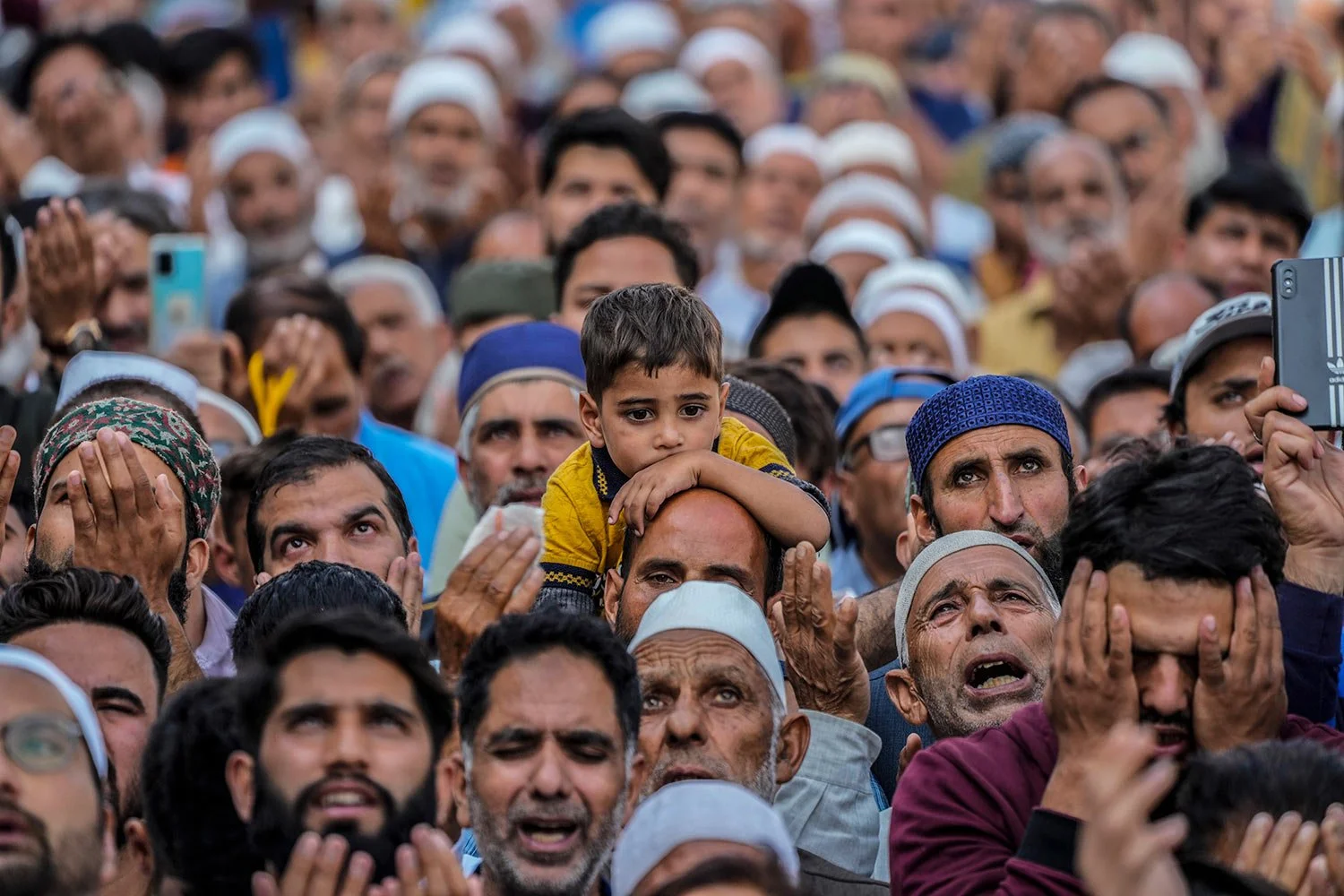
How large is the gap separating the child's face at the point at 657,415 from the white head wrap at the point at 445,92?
582 centimetres

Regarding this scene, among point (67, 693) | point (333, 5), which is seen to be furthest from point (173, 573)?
point (333, 5)

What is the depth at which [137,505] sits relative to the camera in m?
6.29

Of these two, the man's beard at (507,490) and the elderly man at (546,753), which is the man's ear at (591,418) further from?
the elderly man at (546,753)

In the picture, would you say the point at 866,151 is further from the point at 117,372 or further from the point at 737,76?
the point at 117,372

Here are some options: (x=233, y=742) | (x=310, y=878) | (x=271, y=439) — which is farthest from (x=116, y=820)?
(x=271, y=439)

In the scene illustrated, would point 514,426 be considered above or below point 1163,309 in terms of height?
below

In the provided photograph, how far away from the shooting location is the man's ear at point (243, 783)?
16.4ft

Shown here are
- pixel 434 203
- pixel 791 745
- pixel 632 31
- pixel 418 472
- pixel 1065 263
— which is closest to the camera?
pixel 791 745

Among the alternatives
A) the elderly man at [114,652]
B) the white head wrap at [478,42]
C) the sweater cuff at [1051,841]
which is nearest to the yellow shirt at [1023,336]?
the white head wrap at [478,42]

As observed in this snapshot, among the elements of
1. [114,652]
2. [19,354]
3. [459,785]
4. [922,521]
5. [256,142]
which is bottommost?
[459,785]

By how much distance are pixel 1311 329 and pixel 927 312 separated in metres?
3.71

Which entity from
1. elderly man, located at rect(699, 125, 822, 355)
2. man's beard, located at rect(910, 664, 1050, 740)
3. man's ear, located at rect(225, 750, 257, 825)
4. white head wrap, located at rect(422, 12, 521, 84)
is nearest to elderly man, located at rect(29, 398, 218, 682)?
man's ear, located at rect(225, 750, 257, 825)

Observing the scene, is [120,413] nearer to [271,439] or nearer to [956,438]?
[271,439]

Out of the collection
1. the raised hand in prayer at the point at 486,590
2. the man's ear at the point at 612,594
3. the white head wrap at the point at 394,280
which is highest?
the white head wrap at the point at 394,280
